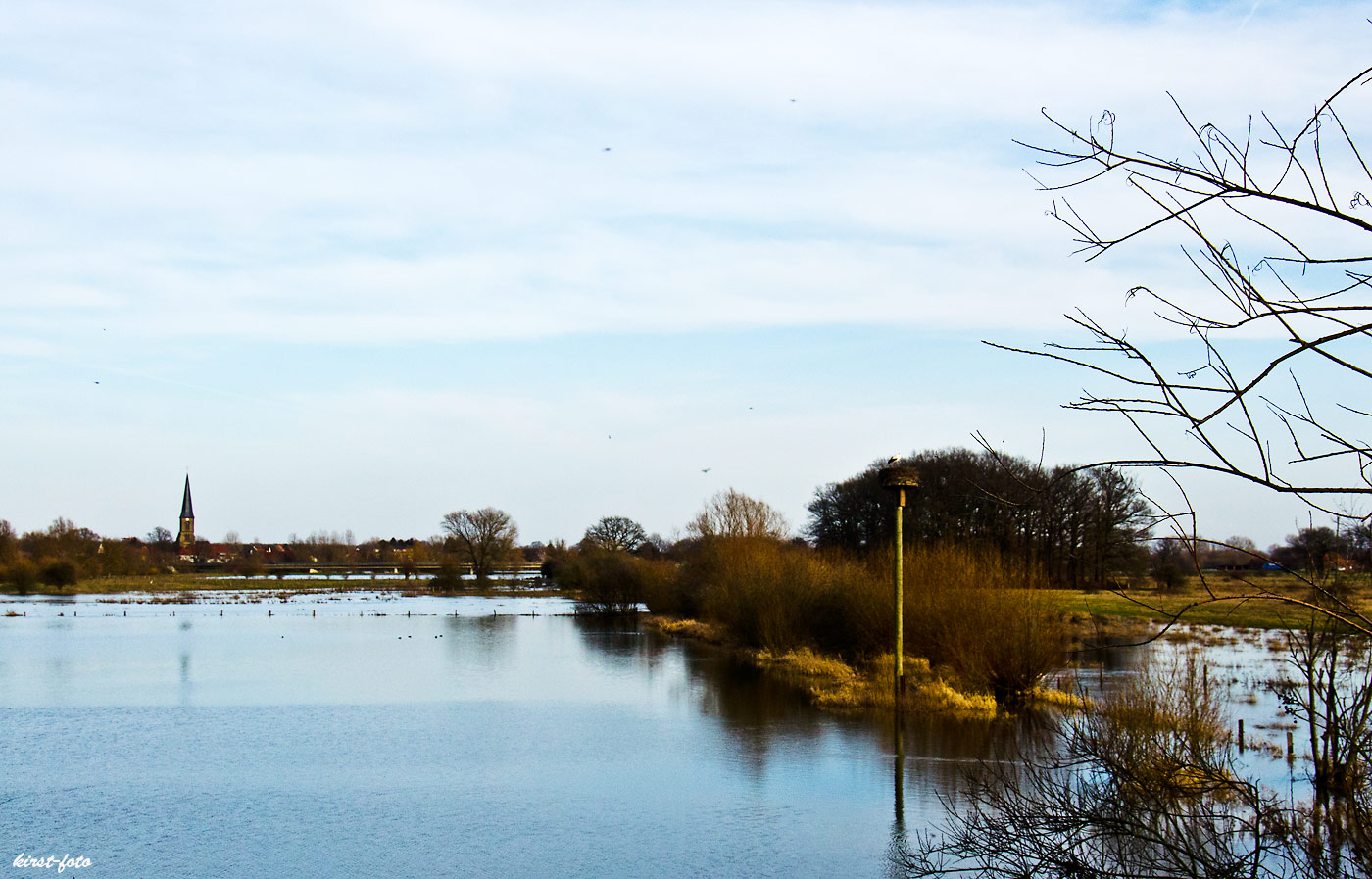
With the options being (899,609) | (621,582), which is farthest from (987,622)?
(621,582)

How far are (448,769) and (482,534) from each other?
91221mm

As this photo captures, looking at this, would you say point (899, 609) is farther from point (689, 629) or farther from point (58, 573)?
point (58, 573)

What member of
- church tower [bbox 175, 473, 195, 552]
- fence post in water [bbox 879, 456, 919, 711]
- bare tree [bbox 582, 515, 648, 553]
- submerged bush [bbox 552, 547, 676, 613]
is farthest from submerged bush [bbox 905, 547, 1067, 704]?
church tower [bbox 175, 473, 195, 552]

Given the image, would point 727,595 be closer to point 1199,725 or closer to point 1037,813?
point 1199,725

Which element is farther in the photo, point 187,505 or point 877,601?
point 187,505

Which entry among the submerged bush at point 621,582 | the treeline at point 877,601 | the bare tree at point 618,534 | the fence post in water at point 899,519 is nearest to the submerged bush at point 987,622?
the treeline at point 877,601

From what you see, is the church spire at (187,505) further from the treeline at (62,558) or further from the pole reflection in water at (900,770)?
the pole reflection in water at (900,770)

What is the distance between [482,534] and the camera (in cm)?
10875

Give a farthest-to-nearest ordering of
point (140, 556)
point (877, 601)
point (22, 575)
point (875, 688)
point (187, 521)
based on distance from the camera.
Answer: point (187, 521), point (140, 556), point (22, 575), point (877, 601), point (875, 688)

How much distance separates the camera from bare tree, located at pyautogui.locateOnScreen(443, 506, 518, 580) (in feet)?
356

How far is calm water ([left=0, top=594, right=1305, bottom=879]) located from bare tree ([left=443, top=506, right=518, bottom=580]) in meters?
71.0

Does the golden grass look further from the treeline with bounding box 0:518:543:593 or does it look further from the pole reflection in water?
the treeline with bounding box 0:518:543:593

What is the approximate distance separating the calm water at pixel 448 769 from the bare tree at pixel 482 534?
233 feet

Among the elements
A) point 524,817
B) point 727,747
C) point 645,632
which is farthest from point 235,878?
point 645,632
